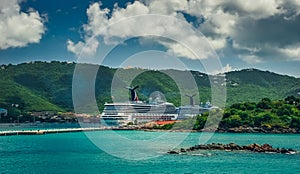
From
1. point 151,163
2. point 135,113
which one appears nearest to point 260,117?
point 135,113

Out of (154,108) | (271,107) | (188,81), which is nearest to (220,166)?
(271,107)

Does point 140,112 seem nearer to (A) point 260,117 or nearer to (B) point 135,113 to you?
(B) point 135,113

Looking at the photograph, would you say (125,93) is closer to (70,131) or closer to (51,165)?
(70,131)

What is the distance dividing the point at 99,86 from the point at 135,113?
144ft

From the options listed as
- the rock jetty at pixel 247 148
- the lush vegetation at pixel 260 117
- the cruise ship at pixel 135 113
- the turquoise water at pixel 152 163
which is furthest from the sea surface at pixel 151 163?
the cruise ship at pixel 135 113

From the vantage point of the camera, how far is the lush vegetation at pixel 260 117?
59.7 meters

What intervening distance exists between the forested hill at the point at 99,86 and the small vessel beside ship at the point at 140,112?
22212 mm

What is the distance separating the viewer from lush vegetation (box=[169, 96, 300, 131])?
5969cm

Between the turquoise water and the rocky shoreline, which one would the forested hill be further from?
the turquoise water

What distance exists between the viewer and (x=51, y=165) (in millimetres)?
25828

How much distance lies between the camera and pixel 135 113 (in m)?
84.6

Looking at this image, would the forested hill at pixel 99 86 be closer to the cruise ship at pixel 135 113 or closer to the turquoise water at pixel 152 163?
the cruise ship at pixel 135 113

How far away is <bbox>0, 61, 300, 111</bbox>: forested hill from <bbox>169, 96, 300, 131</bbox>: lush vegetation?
42.7m

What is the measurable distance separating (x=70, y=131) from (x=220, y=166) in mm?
43772
